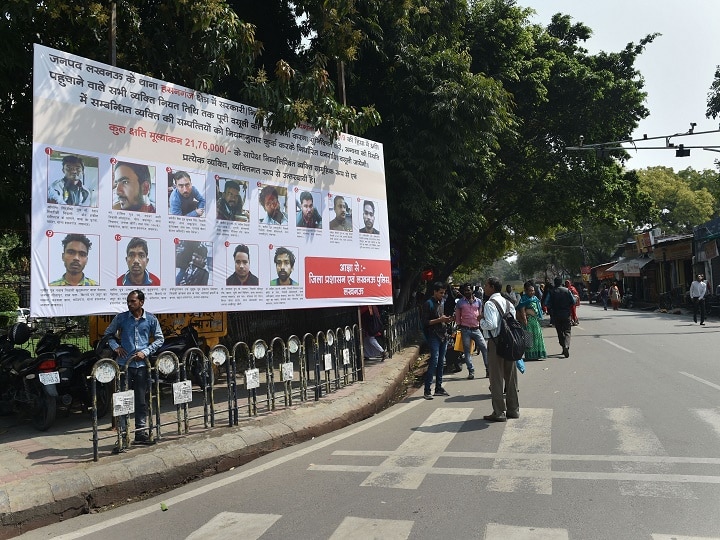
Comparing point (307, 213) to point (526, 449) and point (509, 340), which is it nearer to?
point (509, 340)

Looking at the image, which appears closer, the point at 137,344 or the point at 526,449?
the point at 526,449

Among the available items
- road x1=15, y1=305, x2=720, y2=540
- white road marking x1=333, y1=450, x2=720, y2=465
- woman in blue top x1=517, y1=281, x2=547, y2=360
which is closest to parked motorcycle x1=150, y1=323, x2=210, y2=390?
road x1=15, y1=305, x2=720, y2=540

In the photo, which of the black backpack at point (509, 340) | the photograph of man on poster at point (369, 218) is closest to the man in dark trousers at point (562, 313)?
the photograph of man on poster at point (369, 218)

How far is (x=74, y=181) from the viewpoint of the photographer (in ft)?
19.9

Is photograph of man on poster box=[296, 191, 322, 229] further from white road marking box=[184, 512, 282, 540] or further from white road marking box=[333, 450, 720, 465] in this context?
white road marking box=[184, 512, 282, 540]

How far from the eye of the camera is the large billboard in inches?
235

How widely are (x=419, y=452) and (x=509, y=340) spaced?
1.96 metres

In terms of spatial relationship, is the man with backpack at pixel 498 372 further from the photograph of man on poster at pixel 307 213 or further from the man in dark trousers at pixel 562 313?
the man in dark trousers at pixel 562 313

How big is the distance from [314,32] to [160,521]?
9974 mm

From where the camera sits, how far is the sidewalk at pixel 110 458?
4.51 metres

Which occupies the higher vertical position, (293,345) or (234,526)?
(293,345)

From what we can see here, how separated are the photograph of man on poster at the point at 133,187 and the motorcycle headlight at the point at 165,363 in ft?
5.74

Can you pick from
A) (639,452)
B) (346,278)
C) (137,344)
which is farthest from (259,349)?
(639,452)

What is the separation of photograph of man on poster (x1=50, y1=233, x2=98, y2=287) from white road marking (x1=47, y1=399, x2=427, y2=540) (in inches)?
99.1
